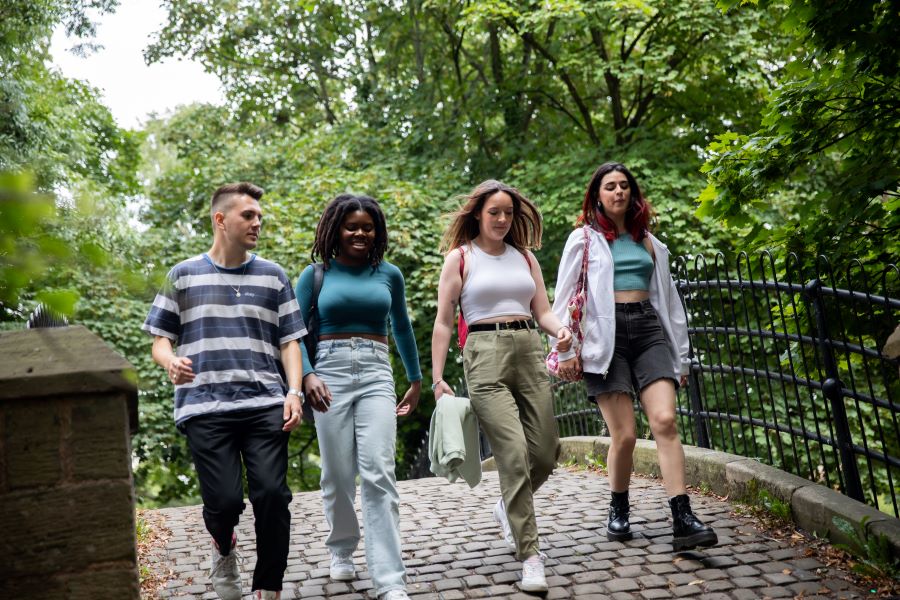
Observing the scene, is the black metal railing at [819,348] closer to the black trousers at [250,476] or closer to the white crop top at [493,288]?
the white crop top at [493,288]

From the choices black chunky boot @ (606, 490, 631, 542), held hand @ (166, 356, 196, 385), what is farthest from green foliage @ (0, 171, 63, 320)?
black chunky boot @ (606, 490, 631, 542)

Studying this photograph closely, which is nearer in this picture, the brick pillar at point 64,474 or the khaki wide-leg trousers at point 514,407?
the brick pillar at point 64,474

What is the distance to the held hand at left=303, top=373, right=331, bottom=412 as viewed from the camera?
440cm

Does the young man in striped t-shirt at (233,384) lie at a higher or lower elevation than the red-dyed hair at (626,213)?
lower

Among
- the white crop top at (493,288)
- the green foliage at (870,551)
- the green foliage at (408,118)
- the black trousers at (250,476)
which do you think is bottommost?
the green foliage at (870,551)

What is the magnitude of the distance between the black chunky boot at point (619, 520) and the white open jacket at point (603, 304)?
80cm

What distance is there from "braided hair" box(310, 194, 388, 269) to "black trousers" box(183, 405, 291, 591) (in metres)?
1.03

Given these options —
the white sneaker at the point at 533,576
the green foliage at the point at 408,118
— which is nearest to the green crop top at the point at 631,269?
the white sneaker at the point at 533,576

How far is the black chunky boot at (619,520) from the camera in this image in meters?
5.14

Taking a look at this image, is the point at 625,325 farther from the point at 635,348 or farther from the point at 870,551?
the point at 870,551

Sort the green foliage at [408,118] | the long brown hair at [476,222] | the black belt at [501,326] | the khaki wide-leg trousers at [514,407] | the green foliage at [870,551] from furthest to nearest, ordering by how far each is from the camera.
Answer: the green foliage at [408,118]
the long brown hair at [476,222]
the black belt at [501,326]
the khaki wide-leg trousers at [514,407]
the green foliage at [870,551]

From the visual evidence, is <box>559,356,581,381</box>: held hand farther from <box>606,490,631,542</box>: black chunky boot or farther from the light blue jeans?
the light blue jeans

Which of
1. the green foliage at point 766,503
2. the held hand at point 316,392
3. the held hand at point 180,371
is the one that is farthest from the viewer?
the green foliage at point 766,503

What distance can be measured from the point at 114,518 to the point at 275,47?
783 inches
